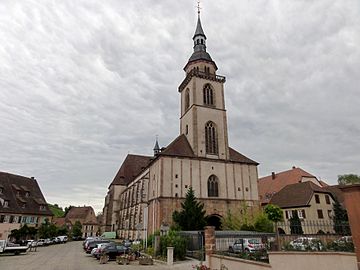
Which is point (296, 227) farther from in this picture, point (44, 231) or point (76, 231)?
point (76, 231)

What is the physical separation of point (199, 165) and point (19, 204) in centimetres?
3341

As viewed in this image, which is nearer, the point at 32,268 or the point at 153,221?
the point at 32,268

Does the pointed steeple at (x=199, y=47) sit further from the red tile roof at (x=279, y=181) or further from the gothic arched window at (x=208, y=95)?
the red tile roof at (x=279, y=181)

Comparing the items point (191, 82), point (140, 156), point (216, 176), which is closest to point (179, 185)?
point (216, 176)

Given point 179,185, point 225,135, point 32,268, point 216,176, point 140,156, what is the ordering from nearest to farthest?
1. point 32,268
2. point 179,185
3. point 216,176
4. point 225,135
5. point 140,156

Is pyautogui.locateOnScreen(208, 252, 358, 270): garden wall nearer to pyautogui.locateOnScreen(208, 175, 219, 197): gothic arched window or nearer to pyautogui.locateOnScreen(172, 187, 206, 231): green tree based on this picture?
pyautogui.locateOnScreen(172, 187, 206, 231): green tree

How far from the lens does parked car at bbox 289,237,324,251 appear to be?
957cm

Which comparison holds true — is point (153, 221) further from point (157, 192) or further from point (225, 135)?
point (225, 135)

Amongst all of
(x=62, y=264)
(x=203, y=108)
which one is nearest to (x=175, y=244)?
(x=62, y=264)

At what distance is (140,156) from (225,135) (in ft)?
113

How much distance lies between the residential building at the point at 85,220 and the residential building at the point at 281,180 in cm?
5582

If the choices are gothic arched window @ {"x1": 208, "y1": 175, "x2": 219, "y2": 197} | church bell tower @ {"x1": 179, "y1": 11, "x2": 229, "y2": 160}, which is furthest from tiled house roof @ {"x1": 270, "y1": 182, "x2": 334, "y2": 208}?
gothic arched window @ {"x1": 208, "y1": 175, "x2": 219, "y2": 197}

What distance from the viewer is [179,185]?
1270 inches

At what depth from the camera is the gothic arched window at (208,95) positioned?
126 feet
